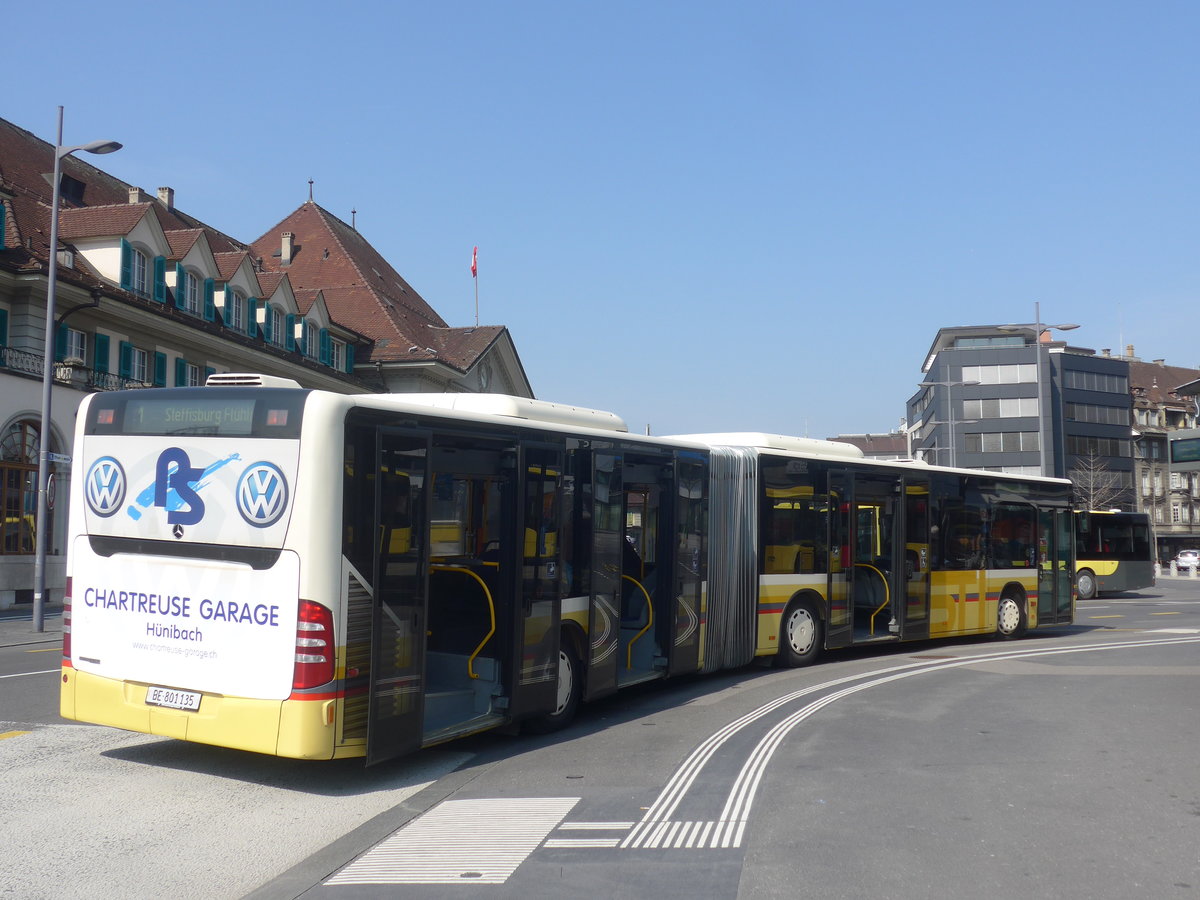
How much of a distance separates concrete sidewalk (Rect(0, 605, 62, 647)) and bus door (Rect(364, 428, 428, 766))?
13.2 m

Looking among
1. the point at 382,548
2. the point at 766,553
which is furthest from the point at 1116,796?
the point at 766,553

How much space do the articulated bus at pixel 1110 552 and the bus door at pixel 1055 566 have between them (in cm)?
1773

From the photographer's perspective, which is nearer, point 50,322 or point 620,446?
point 620,446

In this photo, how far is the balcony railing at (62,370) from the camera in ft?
93.9

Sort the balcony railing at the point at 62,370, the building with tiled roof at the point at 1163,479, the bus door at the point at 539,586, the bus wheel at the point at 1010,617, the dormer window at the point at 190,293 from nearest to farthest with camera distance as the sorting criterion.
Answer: the bus door at the point at 539,586 < the bus wheel at the point at 1010,617 < the balcony railing at the point at 62,370 < the dormer window at the point at 190,293 < the building with tiled roof at the point at 1163,479

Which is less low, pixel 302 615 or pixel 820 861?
pixel 302 615

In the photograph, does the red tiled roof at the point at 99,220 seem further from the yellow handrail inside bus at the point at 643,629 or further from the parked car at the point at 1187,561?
the parked car at the point at 1187,561

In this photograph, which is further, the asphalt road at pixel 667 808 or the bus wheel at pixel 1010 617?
the bus wheel at pixel 1010 617

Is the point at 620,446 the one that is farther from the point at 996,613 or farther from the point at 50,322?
the point at 50,322

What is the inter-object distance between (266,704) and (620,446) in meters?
4.80

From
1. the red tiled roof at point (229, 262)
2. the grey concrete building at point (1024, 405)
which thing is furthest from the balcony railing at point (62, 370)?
the grey concrete building at point (1024, 405)

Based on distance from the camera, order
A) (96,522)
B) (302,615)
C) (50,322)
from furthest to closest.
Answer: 1. (50,322)
2. (96,522)
3. (302,615)

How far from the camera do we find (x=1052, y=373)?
101 metres

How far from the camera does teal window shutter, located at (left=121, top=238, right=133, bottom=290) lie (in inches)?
1286
